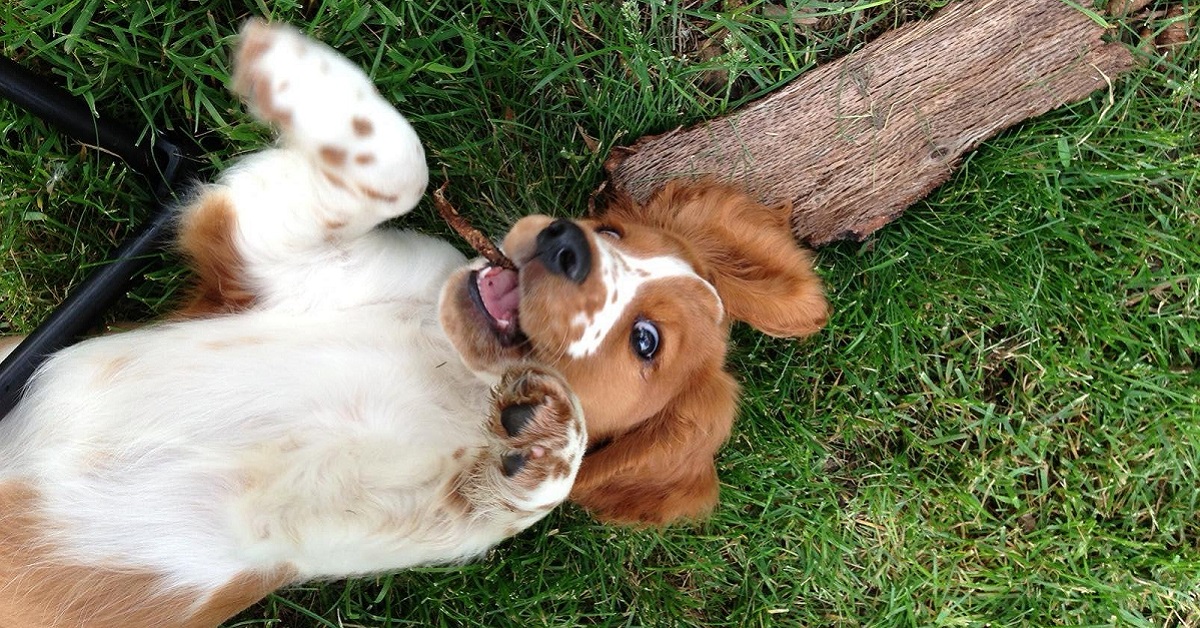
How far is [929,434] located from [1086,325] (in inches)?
25.9

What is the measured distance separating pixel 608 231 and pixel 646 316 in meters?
0.33

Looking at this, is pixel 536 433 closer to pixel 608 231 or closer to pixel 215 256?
pixel 608 231

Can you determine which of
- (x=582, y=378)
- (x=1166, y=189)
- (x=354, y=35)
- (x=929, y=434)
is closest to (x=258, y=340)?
Result: (x=582, y=378)

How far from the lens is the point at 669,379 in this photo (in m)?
2.44

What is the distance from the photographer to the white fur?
2213 millimetres

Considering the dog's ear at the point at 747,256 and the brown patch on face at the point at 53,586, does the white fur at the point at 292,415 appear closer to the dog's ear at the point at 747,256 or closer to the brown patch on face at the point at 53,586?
the brown patch on face at the point at 53,586

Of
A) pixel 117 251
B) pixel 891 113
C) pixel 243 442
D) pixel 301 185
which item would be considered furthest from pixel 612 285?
pixel 117 251

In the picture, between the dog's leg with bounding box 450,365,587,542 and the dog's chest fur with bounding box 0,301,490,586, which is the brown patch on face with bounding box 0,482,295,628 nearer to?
the dog's chest fur with bounding box 0,301,490,586

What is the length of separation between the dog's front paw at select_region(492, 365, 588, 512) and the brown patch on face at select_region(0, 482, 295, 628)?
0.90 meters

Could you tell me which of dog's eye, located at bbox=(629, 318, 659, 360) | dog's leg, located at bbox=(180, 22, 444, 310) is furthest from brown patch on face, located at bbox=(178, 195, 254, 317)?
dog's eye, located at bbox=(629, 318, 659, 360)

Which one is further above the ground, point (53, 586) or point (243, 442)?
point (243, 442)

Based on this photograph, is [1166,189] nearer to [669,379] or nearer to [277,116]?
[669,379]

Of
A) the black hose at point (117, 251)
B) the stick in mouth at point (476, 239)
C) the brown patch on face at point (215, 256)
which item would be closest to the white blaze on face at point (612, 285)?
the stick in mouth at point (476, 239)

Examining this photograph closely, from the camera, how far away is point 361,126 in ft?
7.17
